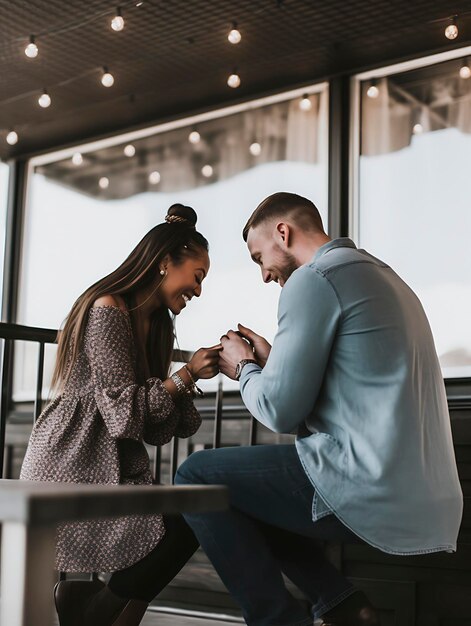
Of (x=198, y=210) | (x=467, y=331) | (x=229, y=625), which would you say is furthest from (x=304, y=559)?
(x=198, y=210)

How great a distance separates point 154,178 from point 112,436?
3173 mm

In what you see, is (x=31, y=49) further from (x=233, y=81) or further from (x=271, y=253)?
(x=271, y=253)

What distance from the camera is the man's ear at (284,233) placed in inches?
86.1

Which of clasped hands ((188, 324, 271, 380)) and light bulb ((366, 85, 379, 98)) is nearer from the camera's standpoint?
clasped hands ((188, 324, 271, 380))

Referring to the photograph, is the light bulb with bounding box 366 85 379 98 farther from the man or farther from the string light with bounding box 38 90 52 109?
the man

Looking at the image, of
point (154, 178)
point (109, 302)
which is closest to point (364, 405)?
point (109, 302)

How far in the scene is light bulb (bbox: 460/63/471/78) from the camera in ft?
13.6

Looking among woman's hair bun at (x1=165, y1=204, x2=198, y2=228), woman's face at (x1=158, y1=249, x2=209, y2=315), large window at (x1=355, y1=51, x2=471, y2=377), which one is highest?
large window at (x1=355, y1=51, x2=471, y2=377)

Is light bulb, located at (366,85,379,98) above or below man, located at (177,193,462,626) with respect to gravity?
above

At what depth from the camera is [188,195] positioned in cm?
507

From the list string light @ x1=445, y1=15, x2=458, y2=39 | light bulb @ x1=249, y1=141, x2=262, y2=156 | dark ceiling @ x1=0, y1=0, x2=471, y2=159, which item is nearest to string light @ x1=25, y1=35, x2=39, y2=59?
dark ceiling @ x1=0, y1=0, x2=471, y2=159

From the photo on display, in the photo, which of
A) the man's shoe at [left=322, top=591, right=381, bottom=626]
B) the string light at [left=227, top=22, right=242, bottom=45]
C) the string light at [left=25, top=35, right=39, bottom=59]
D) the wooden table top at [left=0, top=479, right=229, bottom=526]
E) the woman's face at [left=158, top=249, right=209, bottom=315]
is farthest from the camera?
the string light at [left=25, top=35, right=39, bottom=59]

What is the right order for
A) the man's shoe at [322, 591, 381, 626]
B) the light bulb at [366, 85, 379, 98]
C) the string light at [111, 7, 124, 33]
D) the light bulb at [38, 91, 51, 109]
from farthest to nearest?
the light bulb at [38, 91, 51, 109] → the light bulb at [366, 85, 379, 98] → the string light at [111, 7, 124, 33] → the man's shoe at [322, 591, 381, 626]

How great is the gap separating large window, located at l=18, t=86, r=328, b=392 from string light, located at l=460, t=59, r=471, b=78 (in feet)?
2.40
